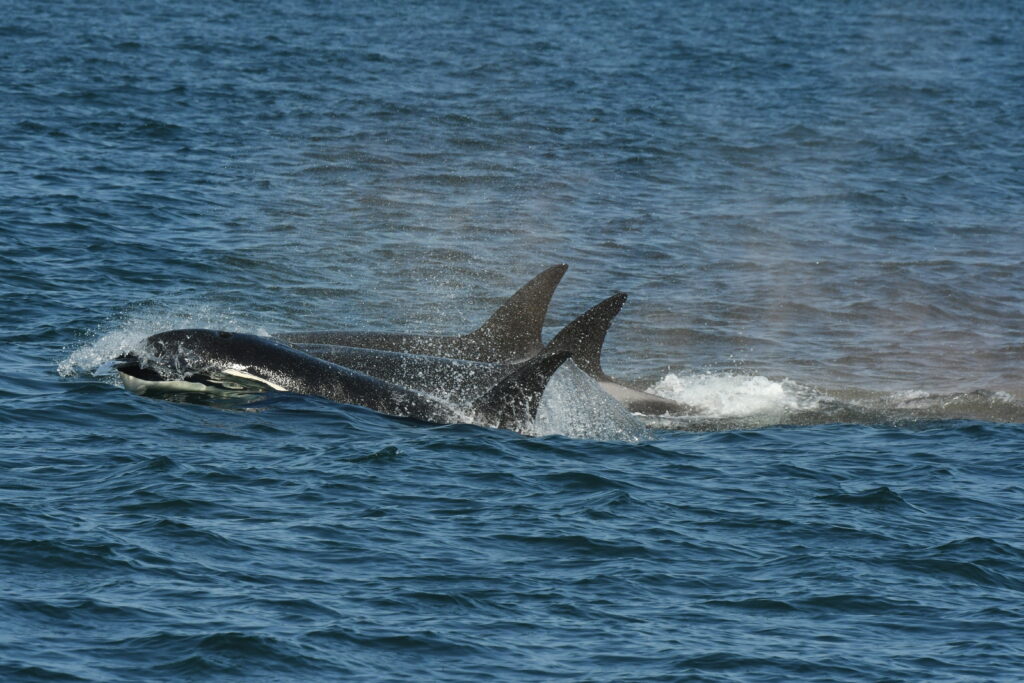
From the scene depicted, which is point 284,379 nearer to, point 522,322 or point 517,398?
point 517,398

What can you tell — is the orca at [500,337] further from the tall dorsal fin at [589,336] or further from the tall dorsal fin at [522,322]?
the tall dorsal fin at [589,336]

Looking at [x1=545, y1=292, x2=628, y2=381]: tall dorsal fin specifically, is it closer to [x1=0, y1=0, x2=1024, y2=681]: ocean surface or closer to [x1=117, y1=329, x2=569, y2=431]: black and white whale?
[x1=0, y1=0, x2=1024, y2=681]: ocean surface

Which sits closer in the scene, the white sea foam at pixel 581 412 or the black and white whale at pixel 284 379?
the black and white whale at pixel 284 379

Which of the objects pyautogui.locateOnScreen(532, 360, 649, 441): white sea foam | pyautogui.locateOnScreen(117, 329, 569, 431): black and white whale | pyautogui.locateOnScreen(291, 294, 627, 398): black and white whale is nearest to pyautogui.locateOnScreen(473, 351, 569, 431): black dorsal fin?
pyautogui.locateOnScreen(117, 329, 569, 431): black and white whale

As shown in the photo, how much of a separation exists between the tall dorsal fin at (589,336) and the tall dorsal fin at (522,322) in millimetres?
685

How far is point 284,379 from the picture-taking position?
2184 centimetres

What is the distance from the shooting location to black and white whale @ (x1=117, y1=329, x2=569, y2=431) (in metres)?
21.0

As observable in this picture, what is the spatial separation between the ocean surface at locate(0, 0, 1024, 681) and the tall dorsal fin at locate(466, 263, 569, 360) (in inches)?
64.1

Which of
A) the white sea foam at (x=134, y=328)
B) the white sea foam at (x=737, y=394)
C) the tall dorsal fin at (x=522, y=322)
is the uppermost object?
the tall dorsal fin at (x=522, y=322)

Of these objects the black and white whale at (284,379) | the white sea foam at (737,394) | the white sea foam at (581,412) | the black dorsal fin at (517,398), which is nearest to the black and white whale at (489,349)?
the white sea foam at (581,412)

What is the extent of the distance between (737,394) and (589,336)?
9.51ft

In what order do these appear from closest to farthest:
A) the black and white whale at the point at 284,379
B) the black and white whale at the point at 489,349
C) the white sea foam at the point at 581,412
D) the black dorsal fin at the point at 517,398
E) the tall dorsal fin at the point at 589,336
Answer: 1. the black dorsal fin at the point at 517,398
2. the black and white whale at the point at 284,379
3. the white sea foam at the point at 581,412
4. the black and white whale at the point at 489,349
5. the tall dorsal fin at the point at 589,336

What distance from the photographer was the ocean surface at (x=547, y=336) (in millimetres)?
14023

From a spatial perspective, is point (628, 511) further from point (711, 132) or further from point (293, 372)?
point (711, 132)
